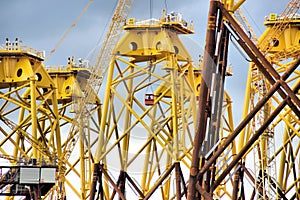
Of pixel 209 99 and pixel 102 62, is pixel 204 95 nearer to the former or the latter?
pixel 209 99

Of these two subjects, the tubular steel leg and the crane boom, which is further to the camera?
the crane boom

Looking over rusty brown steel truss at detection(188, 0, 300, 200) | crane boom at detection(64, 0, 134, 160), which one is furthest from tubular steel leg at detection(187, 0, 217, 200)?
crane boom at detection(64, 0, 134, 160)

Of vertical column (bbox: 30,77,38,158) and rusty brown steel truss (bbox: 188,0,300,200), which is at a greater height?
vertical column (bbox: 30,77,38,158)

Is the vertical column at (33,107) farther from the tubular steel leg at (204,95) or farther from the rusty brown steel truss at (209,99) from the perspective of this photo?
the tubular steel leg at (204,95)

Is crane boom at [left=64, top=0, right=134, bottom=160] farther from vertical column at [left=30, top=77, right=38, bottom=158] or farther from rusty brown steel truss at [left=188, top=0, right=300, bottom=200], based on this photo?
rusty brown steel truss at [left=188, top=0, right=300, bottom=200]

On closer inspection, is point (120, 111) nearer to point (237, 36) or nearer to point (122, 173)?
point (122, 173)

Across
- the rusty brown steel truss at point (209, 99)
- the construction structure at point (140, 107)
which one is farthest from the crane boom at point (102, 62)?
the rusty brown steel truss at point (209, 99)

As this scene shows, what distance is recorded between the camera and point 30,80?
112500 millimetres

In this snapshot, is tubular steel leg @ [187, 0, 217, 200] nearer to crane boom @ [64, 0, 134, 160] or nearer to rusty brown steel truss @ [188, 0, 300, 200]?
rusty brown steel truss @ [188, 0, 300, 200]

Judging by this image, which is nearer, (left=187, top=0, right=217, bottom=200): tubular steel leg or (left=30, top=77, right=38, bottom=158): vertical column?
(left=187, top=0, right=217, bottom=200): tubular steel leg

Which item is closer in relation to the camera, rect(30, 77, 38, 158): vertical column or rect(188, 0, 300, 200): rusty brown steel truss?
rect(188, 0, 300, 200): rusty brown steel truss

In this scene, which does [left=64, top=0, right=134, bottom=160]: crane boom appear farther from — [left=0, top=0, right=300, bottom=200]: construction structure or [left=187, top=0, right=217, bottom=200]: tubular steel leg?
[left=187, top=0, right=217, bottom=200]: tubular steel leg

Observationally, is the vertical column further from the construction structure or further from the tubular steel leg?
the tubular steel leg

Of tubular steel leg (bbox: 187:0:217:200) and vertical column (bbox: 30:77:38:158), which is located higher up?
vertical column (bbox: 30:77:38:158)
